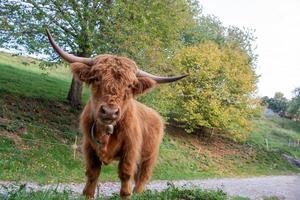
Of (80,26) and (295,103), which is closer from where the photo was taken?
(80,26)

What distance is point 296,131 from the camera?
2675 inches

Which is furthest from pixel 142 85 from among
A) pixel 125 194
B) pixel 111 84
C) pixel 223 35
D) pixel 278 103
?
pixel 278 103

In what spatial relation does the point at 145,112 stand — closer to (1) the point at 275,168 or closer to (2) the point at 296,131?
(1) the point at 275,168

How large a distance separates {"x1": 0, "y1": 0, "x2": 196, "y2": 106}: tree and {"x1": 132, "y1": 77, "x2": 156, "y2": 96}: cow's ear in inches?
552

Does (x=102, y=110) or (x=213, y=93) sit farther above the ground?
(x=102, y=110)

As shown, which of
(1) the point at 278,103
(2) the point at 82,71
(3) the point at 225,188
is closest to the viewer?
(2) the point at 82,71

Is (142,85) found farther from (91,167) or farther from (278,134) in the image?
(278,134)

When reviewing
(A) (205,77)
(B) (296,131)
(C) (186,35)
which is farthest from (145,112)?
(B) (296,131)

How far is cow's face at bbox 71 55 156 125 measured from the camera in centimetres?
615

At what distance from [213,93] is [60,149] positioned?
66.3 ft

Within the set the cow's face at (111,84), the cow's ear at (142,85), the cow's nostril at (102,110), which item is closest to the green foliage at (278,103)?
the cow's ear at (142,85)

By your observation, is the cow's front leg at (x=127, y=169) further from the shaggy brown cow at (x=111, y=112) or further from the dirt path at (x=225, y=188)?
the dirt path at (x=225, y=188)

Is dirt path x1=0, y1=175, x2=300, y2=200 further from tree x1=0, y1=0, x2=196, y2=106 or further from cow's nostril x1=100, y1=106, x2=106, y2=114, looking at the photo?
tree x1=0, y1=0, x2=196, y2=106

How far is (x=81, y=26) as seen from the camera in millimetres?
21484
